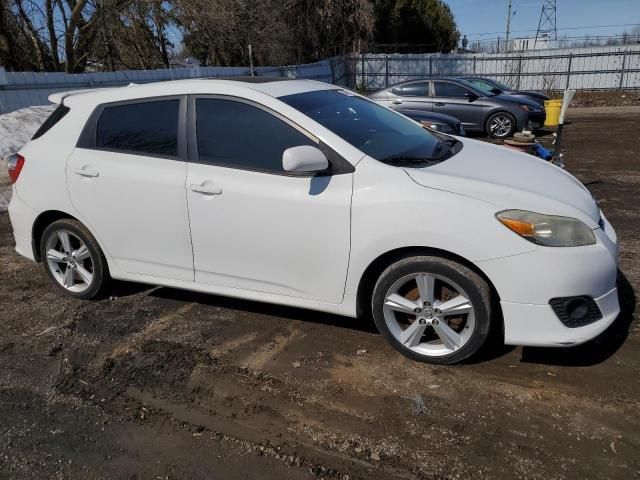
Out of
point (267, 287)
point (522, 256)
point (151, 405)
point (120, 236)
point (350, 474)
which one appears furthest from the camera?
point (120, 236)

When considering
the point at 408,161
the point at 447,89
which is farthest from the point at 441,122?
→ the point at 408,161

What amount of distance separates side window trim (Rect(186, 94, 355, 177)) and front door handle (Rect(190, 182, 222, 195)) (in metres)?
0.15

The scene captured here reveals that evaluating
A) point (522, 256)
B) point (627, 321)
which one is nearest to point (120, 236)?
point (522, 256)

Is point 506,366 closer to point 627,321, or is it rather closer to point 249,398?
point 627,321

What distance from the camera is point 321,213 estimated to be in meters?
3.27

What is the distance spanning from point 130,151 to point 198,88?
2.32ft

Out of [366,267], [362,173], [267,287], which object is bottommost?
[267,287]

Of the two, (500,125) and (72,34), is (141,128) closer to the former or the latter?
(500,125)

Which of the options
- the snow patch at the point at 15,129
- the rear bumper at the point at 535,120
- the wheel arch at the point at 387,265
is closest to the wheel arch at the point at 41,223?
the wheel arch at the point at 387,265

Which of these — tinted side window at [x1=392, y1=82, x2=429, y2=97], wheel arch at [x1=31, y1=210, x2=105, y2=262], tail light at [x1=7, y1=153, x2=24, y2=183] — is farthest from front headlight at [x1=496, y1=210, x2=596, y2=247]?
tinted side window at [x1=392, y1=82, x2=429, y2=97]

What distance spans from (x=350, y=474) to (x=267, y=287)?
1.45 meters

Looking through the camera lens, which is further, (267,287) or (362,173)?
(267,287)

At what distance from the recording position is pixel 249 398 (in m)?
3.11

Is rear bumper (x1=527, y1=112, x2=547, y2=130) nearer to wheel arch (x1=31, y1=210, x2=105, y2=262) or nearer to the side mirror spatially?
the side mirror
